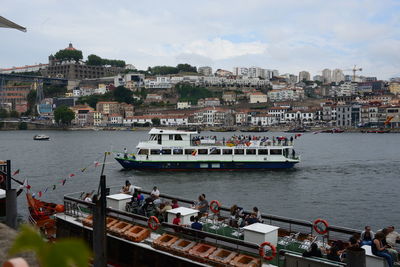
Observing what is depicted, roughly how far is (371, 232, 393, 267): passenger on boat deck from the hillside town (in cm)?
11718

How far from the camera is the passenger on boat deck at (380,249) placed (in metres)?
7.59

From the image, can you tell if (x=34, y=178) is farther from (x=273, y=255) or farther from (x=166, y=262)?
(x=273, y=255)

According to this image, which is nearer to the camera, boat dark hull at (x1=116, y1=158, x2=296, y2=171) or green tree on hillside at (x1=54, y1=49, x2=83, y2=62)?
boat dark hull at (x1=116, y1=158, x2=296, y2=171)

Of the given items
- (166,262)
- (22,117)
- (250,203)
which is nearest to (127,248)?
(166,262)

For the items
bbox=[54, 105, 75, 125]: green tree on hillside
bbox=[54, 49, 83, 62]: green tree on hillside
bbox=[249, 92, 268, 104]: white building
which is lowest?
bbox=[54, 105, 75, 125]: green tree on hillside

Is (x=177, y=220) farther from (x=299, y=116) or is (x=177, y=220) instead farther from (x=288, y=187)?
(x=299, y=116)

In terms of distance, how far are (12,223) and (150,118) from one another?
5150 inches

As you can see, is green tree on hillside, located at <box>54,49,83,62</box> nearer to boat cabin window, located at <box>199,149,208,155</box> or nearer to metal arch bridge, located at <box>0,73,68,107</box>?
metal arch bridge, located at <box>0,73,68,107</box>

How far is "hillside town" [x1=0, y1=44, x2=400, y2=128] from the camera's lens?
137625 millimetres

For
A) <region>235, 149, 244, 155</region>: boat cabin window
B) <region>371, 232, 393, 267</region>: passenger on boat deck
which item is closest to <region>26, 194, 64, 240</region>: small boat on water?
<region>371, 232, 393, 267</region>: passenger on boat deck

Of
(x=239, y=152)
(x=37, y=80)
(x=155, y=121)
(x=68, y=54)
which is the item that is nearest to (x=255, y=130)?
(x=155, y=121)

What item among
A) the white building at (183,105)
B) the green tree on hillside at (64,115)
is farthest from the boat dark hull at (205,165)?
the white building at (183,105)

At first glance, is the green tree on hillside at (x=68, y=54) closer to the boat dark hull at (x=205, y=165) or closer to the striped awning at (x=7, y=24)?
the boat dark hull at (x=205, y=165)

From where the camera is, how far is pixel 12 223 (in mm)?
12328
